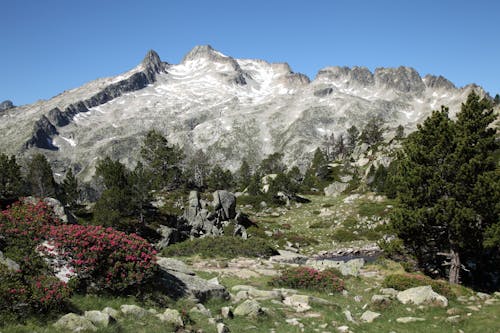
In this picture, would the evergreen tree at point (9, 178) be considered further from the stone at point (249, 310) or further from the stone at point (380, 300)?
the stone at point (380, 300)

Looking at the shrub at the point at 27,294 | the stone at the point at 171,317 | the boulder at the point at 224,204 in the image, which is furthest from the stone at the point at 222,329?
the boulder at the point at 224,204

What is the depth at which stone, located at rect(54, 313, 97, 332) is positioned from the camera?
36.8 feet

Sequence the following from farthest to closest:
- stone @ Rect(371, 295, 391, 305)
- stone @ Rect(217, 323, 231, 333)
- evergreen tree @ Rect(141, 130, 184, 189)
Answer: evergreen tree @ Rect(141, 130, 184, 189) < stone @ Rect(371, 295, 391, 305) < stone @ Rect(217, 323, 231, 333)

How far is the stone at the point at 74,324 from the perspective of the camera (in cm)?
1121

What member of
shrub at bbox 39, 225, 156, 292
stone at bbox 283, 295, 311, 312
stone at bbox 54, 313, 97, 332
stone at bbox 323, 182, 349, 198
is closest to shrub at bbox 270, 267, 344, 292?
stone at bbox 283, 295, 311, 312

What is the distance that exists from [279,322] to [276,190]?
58.5m

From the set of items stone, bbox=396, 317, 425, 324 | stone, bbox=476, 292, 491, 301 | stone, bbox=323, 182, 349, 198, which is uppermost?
stone, bbox=323, 182, 349, 198

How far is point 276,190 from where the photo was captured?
2899 inches

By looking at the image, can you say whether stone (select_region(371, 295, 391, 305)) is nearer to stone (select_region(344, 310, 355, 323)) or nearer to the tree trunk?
stone (select_region(344, 310, 355, 323))

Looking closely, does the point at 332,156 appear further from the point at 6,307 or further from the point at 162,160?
the point at 6,307

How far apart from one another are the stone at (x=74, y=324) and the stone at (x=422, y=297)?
14788 mm

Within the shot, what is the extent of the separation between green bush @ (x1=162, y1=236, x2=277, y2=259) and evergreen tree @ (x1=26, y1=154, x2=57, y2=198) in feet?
111

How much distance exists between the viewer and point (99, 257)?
1499 centimetres

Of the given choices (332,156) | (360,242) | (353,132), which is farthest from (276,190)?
(332,156)
